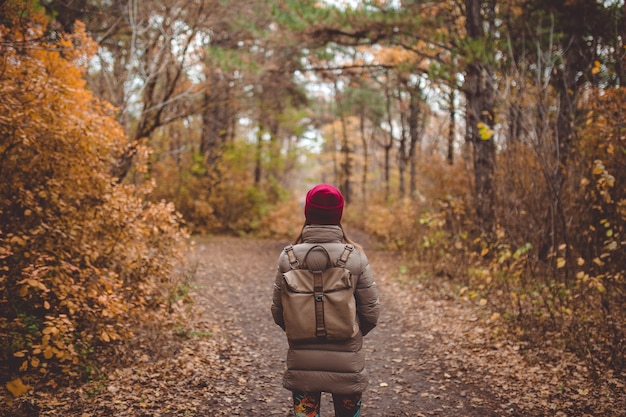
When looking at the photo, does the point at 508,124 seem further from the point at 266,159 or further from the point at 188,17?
the point at 266,159

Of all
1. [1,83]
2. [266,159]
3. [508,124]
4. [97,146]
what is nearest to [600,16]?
[508,124]

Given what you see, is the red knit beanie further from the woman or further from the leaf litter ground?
the leaf litter ground

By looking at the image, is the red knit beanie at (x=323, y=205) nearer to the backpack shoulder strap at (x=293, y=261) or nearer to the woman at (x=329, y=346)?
the woman at (x=329, y=346)

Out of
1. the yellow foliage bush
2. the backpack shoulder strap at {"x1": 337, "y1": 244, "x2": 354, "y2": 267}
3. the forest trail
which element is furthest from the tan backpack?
the yellow foliage bush

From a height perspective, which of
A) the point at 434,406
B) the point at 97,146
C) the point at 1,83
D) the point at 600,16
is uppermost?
the point at 600,16

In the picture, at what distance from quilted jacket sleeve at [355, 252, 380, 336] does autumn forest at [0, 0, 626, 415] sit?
1.86 meters

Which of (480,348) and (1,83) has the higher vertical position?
(1,83)

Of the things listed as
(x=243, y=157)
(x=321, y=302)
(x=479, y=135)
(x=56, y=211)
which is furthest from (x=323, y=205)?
(x=243, y=157)

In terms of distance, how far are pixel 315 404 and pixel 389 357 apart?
3.63 m

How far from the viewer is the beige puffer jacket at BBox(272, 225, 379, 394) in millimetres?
2551

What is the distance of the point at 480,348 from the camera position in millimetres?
5828

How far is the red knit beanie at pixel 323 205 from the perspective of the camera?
2.65 metres

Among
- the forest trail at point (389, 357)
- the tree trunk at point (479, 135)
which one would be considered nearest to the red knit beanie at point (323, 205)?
the forest trail at point (389, 357)

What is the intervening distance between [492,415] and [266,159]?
1527cm
